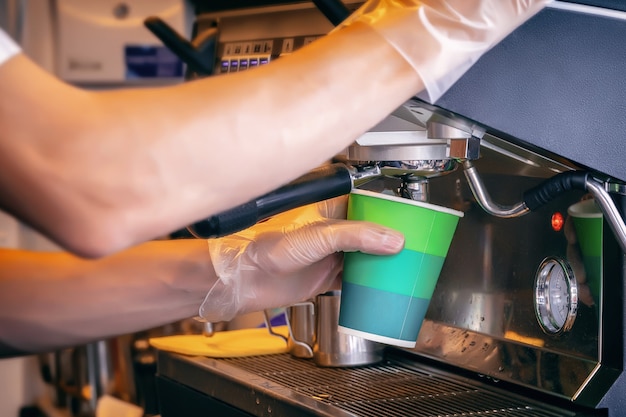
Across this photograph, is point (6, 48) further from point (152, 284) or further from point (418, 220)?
point (152, 284)

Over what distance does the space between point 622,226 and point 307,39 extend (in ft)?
1.38

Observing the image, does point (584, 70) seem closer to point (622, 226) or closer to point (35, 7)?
point (622, 226)

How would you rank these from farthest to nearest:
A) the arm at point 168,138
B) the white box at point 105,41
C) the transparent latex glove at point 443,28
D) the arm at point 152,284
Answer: the white box at point 105,41 < the arm at point 152,284 < the transparent latex glove at point 443,28 < the arm at point 168,138

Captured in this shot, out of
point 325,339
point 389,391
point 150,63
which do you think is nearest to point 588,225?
point 389,391

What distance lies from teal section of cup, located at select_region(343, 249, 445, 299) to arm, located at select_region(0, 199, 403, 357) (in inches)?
5.7

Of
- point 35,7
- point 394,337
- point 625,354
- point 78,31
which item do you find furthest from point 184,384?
point 35,7

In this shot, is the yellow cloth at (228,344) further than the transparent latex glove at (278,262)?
Yes

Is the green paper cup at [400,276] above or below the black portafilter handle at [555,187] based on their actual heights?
below

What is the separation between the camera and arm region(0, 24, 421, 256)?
20.6 inches

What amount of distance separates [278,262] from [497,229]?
25cm

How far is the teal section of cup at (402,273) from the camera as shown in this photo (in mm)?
833

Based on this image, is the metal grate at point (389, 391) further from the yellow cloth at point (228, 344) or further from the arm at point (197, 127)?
the arm at point (197, 127)

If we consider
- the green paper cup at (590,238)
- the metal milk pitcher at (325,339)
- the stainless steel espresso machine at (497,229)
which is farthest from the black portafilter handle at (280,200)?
the metal milk pitcher at (325,339)

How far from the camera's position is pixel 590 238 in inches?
33.1
